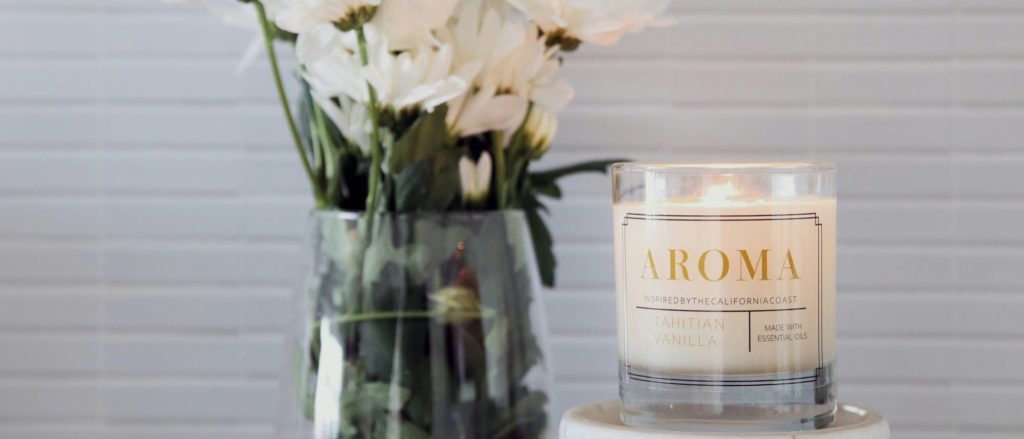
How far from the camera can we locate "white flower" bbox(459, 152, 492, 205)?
67 centimetres

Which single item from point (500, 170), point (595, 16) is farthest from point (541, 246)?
point (595, 16)

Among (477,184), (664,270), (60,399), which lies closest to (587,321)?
(477,184)

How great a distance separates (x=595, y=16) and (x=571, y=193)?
0.28 meters

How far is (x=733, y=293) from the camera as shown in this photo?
53 cm

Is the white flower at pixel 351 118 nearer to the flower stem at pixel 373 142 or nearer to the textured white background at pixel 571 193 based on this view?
the flower stem at pixel 373 142

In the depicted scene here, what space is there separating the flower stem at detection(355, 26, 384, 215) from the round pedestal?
7.1 inches

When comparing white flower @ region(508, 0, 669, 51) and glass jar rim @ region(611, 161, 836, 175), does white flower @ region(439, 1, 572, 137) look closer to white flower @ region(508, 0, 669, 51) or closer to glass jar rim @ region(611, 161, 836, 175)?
white flower @ region(508, 0, 669, 51)

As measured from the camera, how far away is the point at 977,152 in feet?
2.87

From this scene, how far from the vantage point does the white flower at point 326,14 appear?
573mm

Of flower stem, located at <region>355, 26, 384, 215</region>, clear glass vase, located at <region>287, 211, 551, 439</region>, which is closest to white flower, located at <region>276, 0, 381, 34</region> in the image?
flower stem, located at <region>355, 26, 384, 215</region>

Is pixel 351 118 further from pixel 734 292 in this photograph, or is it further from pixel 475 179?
pixel 734 292

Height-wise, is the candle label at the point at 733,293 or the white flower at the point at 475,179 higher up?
the white flower at the point at 475,179

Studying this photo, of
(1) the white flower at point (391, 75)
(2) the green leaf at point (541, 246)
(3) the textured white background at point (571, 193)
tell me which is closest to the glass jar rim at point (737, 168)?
(1) the white flower at point (391, 75)

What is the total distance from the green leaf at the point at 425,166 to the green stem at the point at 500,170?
1.5 inches
